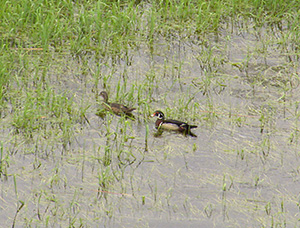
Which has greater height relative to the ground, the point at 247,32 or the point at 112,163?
the point at 247,32

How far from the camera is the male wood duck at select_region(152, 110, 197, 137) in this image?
947cm

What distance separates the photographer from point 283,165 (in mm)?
8672

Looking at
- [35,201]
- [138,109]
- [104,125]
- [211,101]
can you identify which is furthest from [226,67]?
[35,201]

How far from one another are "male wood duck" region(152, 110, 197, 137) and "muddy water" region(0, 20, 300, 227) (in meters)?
0.12

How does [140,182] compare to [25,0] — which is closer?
[140,182]

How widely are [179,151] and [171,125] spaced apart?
66 cm

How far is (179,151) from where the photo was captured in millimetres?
9031

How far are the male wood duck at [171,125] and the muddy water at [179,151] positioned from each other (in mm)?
124

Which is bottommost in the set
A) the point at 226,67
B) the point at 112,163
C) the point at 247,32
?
the point at 112,163

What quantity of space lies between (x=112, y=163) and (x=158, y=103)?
7.05 feet

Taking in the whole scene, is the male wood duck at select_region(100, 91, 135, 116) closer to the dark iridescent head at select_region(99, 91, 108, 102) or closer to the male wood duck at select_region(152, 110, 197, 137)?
the dark iridescent head at select_region(99, 91, 108, 102)

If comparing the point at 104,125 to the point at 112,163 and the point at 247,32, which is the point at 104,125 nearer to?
the point at 112,163

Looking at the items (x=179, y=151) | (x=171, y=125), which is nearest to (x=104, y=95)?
(x=171, y=125)

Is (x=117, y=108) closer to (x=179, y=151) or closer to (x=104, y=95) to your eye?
(x=104, y=95)
